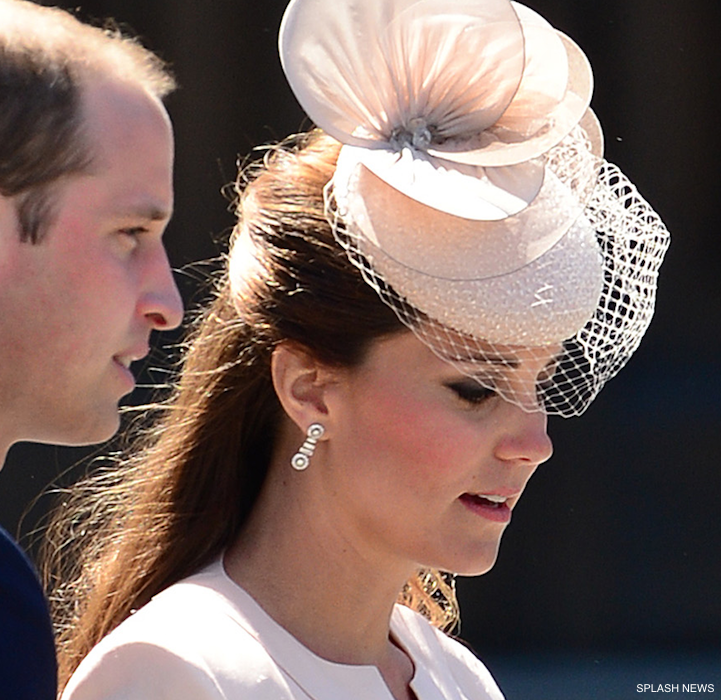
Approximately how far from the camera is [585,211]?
A: 2.03 metres

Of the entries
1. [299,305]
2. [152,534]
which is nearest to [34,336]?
[299,305]

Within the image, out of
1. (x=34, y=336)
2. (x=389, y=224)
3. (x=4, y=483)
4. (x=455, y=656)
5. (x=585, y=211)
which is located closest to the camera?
(x=34, y=336)

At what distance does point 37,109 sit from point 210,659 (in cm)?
69

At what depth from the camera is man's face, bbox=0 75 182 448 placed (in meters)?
1.43

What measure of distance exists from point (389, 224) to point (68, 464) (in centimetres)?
184

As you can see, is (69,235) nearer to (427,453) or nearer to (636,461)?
(427,453)

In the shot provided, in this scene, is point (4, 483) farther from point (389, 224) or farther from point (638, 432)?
point (389, 224)

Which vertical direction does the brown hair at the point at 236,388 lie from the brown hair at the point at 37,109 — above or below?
below

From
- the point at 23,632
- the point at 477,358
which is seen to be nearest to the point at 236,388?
the point at 477,358

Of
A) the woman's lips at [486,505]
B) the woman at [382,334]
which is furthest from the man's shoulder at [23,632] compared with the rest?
the woman's lips at [486,505]

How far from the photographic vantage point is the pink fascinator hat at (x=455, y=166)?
1.87m

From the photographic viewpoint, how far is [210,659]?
5.79ft

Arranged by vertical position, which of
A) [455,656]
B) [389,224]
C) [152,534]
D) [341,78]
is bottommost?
[455,656]

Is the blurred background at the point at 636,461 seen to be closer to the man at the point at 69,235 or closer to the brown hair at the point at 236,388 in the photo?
the brown hair at the point at 236,388
